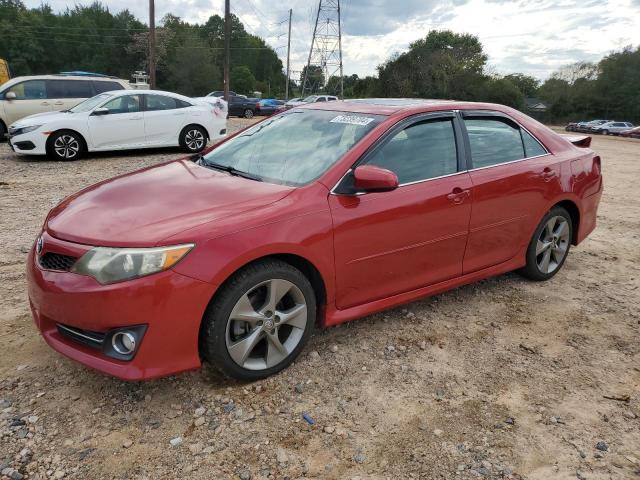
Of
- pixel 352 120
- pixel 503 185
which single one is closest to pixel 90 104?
pixel 352 120

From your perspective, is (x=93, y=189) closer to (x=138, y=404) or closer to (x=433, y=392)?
(x=138, y=404)

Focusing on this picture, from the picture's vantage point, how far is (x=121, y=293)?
235cm

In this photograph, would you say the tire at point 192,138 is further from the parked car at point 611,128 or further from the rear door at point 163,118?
the parked car at point 611,128

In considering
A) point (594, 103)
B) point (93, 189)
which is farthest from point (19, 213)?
point (594, 103)

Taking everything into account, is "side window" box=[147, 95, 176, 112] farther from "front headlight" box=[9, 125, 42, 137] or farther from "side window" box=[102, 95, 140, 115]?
"front headlight" box=[9, 125, 42, 137]

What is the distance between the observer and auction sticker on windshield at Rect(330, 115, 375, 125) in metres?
3.36

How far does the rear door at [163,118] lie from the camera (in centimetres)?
1069

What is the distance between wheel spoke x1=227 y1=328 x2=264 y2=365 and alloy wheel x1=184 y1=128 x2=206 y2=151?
9353mm

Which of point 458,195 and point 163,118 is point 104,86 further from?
point 458,195

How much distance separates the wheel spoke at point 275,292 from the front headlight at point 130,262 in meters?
0.54

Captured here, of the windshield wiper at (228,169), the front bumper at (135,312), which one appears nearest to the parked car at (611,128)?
the windshield wiper at (228,169)

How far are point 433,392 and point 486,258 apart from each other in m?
1.38

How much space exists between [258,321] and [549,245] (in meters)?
2.87

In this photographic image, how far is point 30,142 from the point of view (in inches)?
377
